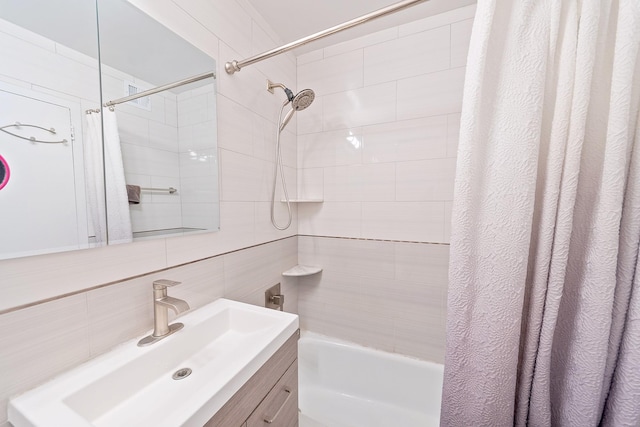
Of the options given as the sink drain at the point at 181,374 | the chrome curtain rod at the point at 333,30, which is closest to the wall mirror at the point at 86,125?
the chrome curtain rod at the point at 333,30

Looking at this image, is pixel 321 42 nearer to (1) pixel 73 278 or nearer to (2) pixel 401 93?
(2) pixel 401 93

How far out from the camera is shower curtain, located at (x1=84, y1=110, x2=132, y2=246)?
659 millimetres

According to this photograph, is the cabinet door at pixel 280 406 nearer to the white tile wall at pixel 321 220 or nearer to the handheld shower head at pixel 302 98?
the white tile wall at pixel 321 220

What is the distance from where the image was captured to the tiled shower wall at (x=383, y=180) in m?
1.33

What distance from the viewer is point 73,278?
605 mm

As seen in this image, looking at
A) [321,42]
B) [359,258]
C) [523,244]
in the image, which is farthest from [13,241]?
[321,42]

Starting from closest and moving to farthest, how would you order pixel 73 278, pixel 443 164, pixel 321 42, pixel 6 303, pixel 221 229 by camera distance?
pixel 6 303
pixel 73 278
pixel 221 229
pixel 443 164
pixel 321 42

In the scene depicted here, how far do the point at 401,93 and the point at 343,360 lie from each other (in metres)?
1.71

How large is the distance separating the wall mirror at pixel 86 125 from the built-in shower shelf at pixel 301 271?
715 mm

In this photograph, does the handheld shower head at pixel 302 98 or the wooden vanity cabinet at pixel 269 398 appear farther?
the handheld shower head at pixel 302 98

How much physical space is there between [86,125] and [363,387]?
5.93ft

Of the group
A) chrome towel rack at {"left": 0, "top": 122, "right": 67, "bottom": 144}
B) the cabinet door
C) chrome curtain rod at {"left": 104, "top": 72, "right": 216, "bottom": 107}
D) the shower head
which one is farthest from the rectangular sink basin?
the shower head

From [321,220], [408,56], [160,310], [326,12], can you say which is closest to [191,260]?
A: [160,310]

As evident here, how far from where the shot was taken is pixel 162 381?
2.25 ft
